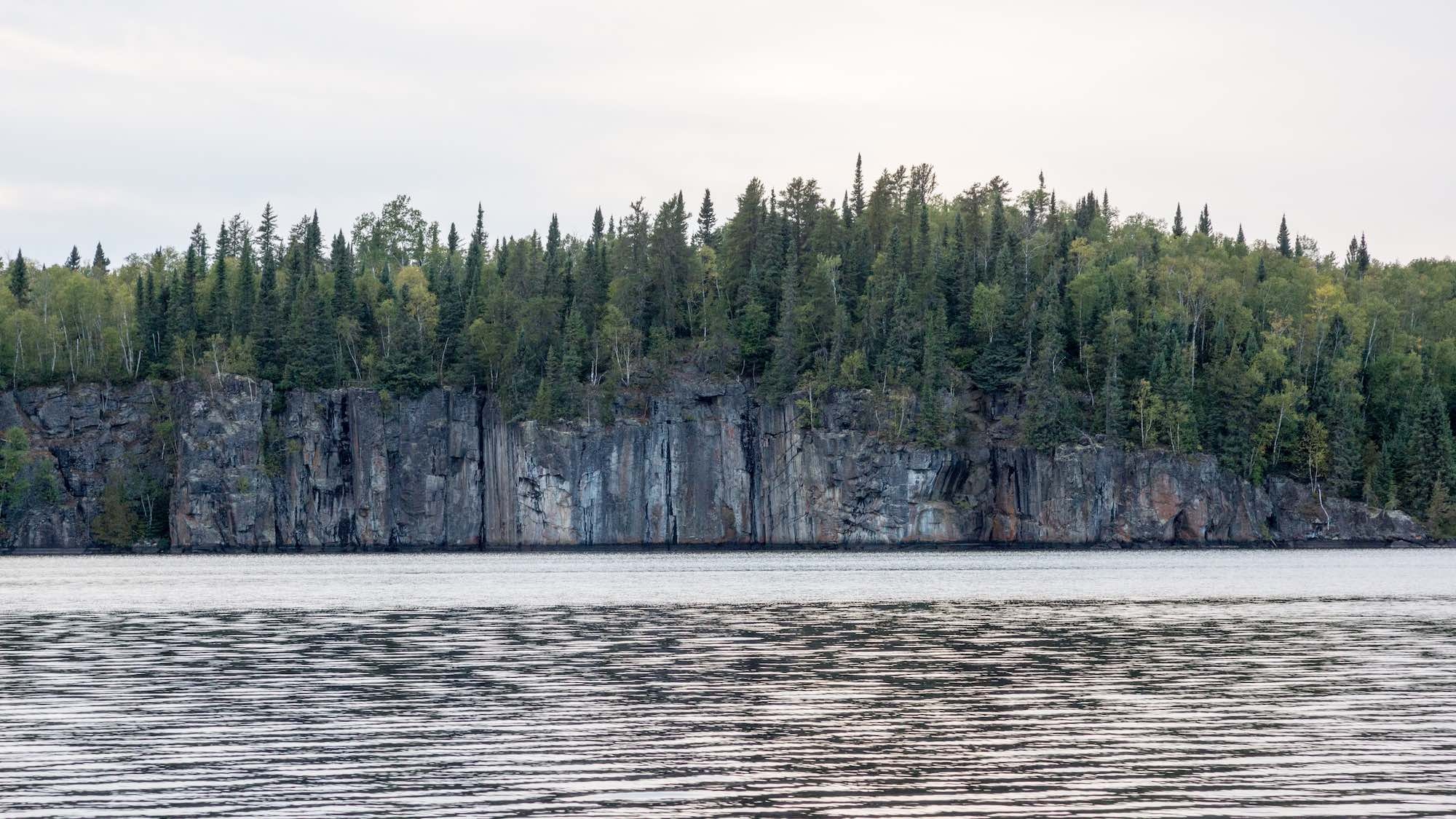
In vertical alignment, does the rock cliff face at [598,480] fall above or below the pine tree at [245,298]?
below

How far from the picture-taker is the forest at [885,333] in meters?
154

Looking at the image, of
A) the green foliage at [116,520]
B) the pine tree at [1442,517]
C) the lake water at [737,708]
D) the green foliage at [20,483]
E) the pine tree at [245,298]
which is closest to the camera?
the lake water at [737,708]

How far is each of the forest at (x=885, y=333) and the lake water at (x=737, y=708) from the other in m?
88.2

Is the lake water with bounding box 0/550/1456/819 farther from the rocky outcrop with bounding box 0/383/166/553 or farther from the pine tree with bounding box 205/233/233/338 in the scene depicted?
the pine tree with bounding box 205/233/233/338

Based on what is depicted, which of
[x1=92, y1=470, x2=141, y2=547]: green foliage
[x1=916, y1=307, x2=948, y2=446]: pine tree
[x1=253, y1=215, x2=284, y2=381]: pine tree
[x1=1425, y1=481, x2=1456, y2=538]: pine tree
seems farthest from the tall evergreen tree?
[x1=1425, y1=481, x2=1456, y2=538]: pine tree

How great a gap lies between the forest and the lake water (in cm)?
8818

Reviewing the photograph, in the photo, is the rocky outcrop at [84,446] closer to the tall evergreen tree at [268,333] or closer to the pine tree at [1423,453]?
the tall evergreen tree at [268,333]

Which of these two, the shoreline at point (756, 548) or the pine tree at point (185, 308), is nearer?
the shoreline at point (756, 548)

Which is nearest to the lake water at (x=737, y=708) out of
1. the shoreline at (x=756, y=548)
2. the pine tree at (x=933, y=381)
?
the shoreline at (x=756, y=548)

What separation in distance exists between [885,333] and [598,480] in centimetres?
3567

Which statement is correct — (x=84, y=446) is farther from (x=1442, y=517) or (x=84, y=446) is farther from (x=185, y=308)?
(x=1442, y=517)

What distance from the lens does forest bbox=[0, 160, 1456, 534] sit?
6043 inches

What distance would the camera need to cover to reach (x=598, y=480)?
517 ft

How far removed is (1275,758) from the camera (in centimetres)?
2489
